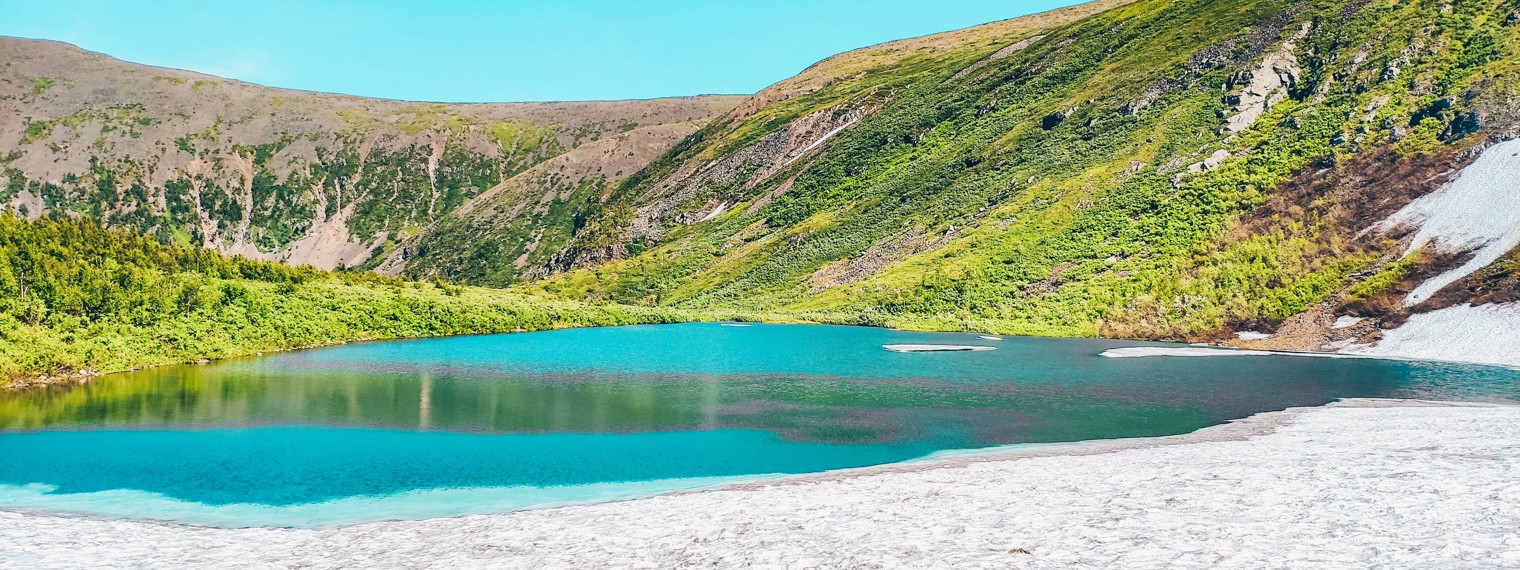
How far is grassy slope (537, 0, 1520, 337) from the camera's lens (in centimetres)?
8525

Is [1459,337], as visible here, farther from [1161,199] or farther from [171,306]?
[171,306]

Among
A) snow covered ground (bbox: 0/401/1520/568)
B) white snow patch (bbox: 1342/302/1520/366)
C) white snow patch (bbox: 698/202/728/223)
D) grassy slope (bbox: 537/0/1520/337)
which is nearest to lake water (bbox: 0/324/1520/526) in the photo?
snow covered ground (bbox: 0/401/1520/568)

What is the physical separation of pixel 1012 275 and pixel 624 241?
96.6 meters

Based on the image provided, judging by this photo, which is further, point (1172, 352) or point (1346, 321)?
point (1346, 321)

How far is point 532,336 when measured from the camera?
88188 mm

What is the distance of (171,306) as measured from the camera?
63.9 metres

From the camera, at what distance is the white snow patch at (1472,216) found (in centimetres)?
6378

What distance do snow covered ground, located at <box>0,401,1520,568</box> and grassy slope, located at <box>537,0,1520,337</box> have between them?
55221 mm

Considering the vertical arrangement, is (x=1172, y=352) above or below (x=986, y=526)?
above

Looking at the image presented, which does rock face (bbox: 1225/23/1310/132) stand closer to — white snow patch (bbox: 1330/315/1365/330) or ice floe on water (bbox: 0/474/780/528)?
white snow patch (bbox: 1330/315/1365/330)

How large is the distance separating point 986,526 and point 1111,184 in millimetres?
104285

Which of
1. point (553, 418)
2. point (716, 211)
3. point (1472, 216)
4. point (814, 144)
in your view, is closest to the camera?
point (553, 418)

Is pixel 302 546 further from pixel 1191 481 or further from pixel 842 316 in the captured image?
pixel 842 316

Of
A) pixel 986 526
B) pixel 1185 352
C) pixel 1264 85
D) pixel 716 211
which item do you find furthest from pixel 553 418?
pixel 716 211
